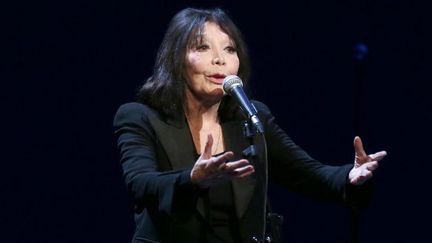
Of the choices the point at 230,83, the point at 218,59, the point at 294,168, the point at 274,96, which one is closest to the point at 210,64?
the point at 218,59

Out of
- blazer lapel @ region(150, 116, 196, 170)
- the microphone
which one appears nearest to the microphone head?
the microphone

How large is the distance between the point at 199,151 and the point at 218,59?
10.3 inches

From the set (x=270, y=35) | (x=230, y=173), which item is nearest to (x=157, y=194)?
(x=230, y=173)

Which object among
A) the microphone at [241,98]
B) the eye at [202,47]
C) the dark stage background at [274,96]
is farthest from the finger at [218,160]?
the dark stage background at [274,96]

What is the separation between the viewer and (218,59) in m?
2.24

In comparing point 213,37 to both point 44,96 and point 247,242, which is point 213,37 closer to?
point 247,242

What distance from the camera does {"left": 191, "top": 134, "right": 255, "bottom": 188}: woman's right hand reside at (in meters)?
1.75

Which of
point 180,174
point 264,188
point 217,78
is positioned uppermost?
point 217,78

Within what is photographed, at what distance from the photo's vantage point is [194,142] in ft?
7.36

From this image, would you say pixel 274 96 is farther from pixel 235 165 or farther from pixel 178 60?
pixel 235 165

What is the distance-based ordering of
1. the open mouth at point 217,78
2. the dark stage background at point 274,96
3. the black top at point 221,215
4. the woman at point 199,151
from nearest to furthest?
1. the woman at point 199,151
2. the black top at point 221,215
3. the open mouth at point 217,78
4. the dark stage background at point 274,96

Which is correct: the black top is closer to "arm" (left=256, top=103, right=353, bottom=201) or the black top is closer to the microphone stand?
the microphone stand

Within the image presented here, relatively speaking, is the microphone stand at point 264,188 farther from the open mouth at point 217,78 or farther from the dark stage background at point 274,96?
the dark stage background at point 274,96

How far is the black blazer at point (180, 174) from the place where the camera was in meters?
1.92
